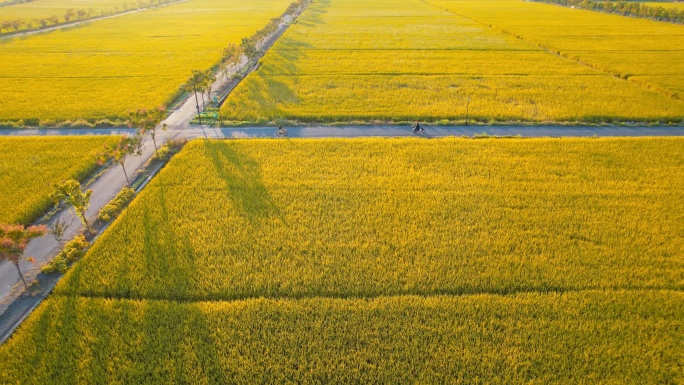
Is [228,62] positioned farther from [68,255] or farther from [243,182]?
[68,255]

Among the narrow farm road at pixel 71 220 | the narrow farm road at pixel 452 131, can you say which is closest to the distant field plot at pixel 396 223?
the narrow farm road at pixel 71 220

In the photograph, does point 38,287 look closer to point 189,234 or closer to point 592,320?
point 189,234

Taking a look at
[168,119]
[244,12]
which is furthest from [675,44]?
[244,12]

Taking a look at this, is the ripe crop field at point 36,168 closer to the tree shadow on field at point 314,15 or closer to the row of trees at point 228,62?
the row of trees at point 228,62

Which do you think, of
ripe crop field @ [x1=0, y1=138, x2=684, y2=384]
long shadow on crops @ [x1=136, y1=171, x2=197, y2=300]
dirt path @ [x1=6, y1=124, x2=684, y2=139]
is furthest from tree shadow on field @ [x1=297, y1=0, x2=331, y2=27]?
long shadow on crops @ [x1=136, y1=171, x2=197, y2=300]

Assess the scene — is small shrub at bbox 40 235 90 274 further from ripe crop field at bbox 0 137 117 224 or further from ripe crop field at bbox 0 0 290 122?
ripe crop field at bbox 0 0 290 122
